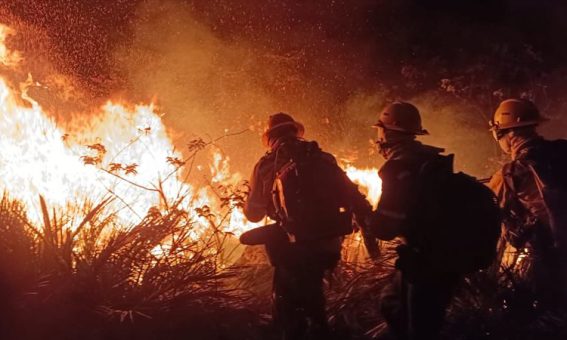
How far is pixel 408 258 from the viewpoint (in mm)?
3600

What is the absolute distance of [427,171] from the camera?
3559 millimetres

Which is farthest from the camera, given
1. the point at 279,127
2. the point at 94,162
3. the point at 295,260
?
the point at 94,162

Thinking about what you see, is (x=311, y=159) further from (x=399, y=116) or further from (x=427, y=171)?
(x=427, y=171)

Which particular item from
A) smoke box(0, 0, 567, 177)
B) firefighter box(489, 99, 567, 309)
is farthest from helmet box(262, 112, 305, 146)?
smoke box(0, 0, 567, 177)

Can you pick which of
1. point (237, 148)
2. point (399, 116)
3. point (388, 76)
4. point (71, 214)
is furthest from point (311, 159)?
point (388, 76)

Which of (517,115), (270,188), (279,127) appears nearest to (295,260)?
(270,188)

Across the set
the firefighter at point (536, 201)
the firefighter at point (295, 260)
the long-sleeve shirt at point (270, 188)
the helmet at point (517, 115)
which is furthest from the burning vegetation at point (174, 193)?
the helmet at point (517, 115)

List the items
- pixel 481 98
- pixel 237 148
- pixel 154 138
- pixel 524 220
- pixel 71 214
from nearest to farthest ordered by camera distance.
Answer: pixel 524 220 → pixel 71 214 → pixel 154 138 → pixel 237 148 → pixel 481 98

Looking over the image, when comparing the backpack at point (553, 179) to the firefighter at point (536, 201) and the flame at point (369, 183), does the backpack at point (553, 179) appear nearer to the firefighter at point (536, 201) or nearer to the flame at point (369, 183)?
the firefighter at point (536, 201)

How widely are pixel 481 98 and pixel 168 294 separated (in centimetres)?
832

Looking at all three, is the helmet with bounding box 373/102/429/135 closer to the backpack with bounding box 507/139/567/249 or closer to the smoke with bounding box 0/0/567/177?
the backpack with bounding box 507/139/567/249

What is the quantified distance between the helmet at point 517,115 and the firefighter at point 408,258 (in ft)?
5.04

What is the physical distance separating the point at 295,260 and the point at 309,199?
503 millimetres

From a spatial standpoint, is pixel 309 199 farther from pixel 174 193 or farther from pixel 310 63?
pixel 310 63
